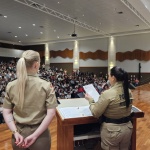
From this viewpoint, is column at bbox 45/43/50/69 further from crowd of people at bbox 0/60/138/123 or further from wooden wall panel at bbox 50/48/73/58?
crowd of people at bbox 0/60/138/123

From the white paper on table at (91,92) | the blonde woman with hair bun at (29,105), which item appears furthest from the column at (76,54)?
the blonde woman with hair bun at (29,105)

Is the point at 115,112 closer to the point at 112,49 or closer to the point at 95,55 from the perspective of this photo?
the point at 112,49

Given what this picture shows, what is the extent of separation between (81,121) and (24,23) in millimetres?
12391

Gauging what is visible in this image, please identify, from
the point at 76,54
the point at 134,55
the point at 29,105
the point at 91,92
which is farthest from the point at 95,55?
the point at 29,105

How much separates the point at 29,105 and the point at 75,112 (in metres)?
0.70

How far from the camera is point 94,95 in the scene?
6.68 feet

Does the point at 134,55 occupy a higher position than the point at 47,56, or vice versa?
the point at 47,56

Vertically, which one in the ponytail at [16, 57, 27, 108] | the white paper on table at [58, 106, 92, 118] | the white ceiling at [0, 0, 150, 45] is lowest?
the white paper on table at [58, 106, 92, 118]

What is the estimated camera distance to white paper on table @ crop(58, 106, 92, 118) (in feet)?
5.97

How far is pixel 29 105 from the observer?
1.31 metres

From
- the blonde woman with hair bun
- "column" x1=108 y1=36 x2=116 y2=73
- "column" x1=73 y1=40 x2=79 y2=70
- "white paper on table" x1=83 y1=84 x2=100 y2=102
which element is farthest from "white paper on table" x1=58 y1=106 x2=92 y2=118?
"column" x1=73 y1=40 x2=79 y2=70

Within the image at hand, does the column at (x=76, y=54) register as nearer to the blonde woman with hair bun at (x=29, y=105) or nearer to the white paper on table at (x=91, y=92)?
the white paper on table at (x=91, y=92)

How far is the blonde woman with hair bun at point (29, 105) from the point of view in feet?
4.23

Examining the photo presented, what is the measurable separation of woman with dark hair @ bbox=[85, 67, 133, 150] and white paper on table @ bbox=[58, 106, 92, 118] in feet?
0.54
